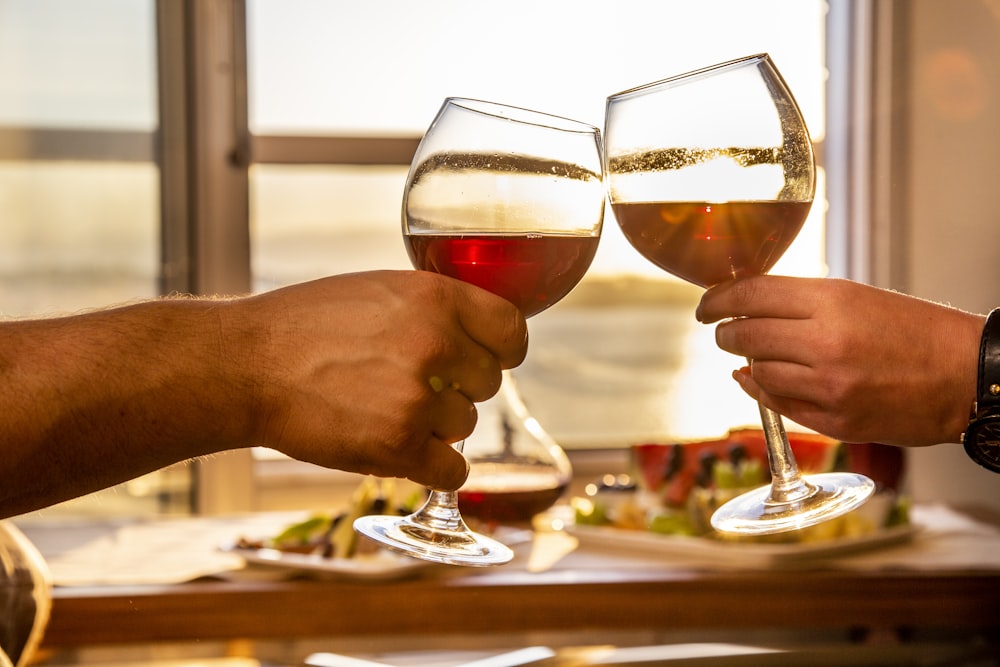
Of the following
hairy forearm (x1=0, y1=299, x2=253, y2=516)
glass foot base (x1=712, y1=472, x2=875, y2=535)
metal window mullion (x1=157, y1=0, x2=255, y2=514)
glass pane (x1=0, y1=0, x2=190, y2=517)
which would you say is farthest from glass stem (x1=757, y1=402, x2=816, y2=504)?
glass pane (x1=0, y1=0, x2=190, y2=517)

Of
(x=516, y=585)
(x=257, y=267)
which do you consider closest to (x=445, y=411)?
(x=516, y=585)

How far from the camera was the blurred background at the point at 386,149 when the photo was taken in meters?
2.80

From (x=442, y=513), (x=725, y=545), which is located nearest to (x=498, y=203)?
(x=442, y=513)

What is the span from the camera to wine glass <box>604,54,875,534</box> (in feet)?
3.06

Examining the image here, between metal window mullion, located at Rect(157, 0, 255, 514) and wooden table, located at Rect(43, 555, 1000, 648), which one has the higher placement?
metal window mullion, located at Rect(157, 0, 255, 514)

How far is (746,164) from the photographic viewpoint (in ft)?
3.06

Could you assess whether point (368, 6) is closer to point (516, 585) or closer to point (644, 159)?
point (516, 585)

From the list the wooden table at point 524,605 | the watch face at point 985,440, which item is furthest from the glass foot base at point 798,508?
the wooden table at point 524,605

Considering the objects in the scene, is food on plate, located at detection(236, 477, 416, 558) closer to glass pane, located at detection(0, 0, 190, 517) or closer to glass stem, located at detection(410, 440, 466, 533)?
glass stem, located at detection(410, 440, 466, 533)

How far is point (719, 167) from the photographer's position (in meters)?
0.93

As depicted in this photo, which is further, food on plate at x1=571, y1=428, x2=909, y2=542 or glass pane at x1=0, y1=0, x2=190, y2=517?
glass pane at x1=0, y1=0, x2=190, y2=517

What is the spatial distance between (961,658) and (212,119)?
85.6 inches

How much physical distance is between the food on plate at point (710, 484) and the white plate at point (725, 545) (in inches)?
1.3

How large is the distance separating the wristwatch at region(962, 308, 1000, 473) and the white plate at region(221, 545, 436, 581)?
0.75m
